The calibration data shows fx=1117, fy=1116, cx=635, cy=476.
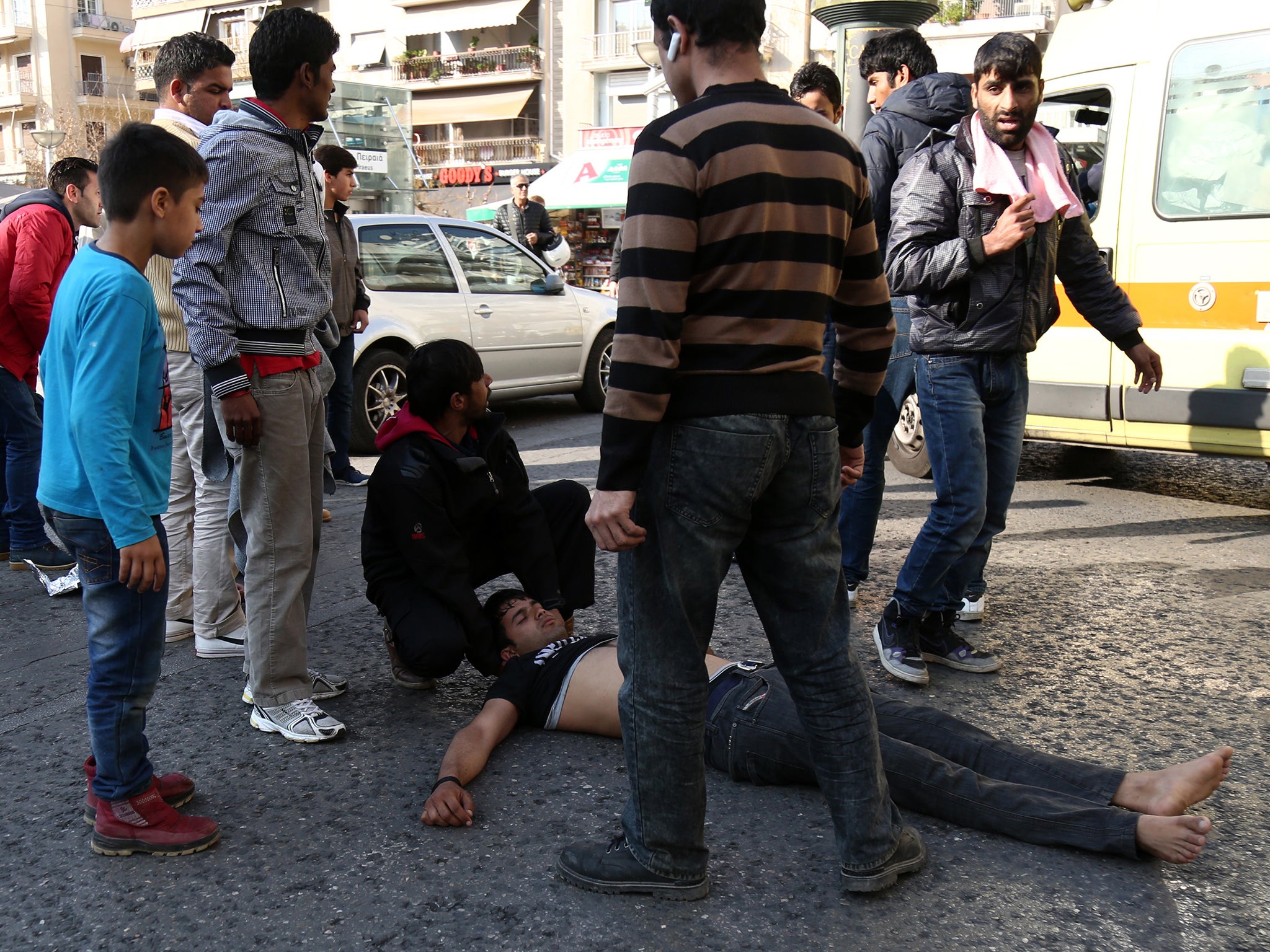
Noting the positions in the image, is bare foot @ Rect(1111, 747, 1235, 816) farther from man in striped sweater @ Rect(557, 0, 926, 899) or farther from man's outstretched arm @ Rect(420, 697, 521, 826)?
man's outstretched arm @ Rect(420, 697, 521, 826)

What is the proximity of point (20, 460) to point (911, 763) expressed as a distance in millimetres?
4585

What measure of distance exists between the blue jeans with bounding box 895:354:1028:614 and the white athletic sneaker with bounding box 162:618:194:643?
264cm

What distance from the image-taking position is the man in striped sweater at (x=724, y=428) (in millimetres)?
2055

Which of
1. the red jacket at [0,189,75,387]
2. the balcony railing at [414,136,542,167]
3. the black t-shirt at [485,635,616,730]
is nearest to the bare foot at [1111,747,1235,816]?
the black t-shirt at [485,635,616,730]

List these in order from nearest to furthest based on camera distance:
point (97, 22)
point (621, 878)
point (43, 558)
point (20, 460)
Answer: point (621, 878)
point (43, 558)
point (20, 460)
point (97, 22)

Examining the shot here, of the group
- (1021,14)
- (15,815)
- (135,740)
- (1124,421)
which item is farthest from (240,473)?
(1021,14)

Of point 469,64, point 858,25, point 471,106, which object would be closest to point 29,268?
point 858,25

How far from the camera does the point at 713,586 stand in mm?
2240

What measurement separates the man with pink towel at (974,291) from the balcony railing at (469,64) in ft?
125

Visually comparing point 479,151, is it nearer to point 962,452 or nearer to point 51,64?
point 51,64

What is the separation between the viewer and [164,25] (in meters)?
46.2

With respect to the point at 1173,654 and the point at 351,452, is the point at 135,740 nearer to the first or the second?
the point at 1173,654

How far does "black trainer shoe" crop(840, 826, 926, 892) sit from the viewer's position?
7.96 feet

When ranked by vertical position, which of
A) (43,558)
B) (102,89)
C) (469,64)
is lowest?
(43,558)
